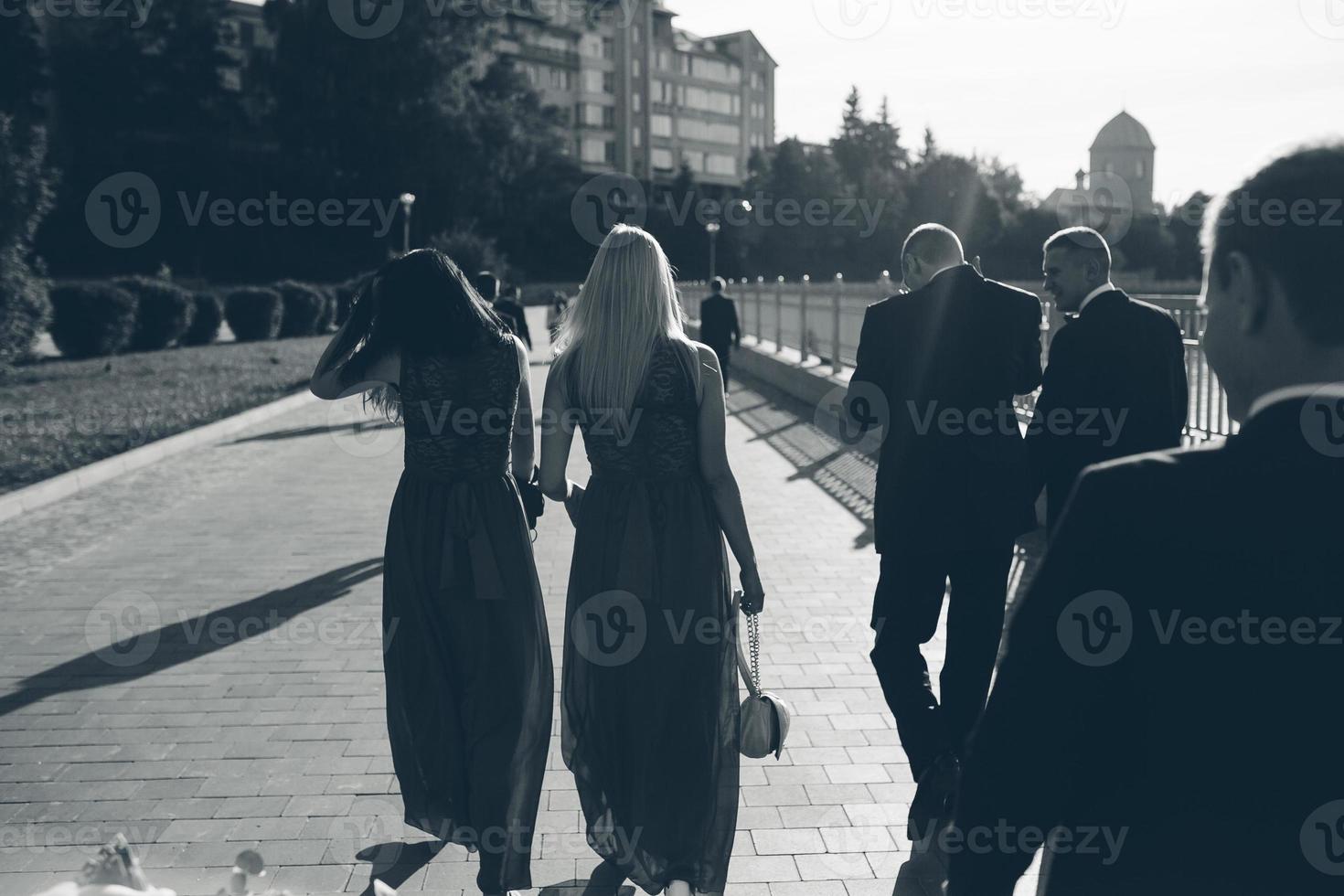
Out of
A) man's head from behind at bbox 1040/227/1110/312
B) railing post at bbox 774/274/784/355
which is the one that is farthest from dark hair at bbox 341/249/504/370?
railing post at bbox 774/274/784/355

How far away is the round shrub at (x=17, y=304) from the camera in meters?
19.1

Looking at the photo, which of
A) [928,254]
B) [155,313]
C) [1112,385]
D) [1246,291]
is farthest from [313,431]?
[1246,291]

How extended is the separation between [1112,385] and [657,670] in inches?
85.0

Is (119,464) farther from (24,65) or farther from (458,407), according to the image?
(24,65)

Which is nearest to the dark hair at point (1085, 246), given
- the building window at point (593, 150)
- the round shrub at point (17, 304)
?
the round shrub at point (17, 304)

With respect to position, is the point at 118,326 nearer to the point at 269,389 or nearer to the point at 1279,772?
the point at 269,389

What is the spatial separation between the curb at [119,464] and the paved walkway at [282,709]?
16 cm

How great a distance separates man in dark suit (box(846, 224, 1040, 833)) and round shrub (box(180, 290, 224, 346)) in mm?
29765

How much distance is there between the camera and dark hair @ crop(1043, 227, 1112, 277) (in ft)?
16.8

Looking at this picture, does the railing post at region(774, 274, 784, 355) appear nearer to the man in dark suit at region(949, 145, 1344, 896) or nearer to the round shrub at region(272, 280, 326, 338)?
the round shrub at region(272, 280, 326, 338)

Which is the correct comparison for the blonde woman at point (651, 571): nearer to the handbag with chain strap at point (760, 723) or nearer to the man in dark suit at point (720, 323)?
the handbag with chain strap at point (760, 723)

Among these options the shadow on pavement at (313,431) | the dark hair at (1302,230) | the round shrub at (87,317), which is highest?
the dark hair at (1302,230)

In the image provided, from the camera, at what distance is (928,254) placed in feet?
15.7

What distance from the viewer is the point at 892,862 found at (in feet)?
13.3
